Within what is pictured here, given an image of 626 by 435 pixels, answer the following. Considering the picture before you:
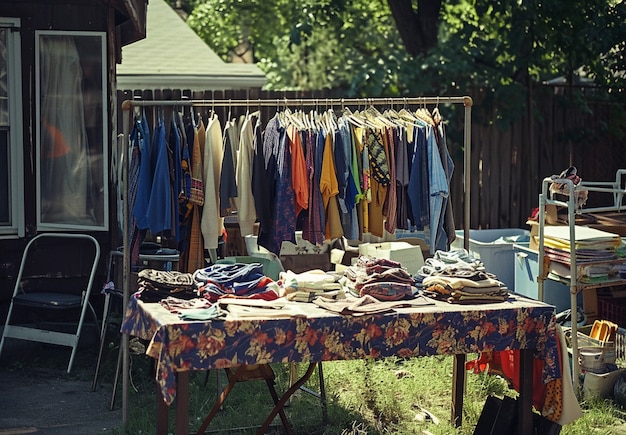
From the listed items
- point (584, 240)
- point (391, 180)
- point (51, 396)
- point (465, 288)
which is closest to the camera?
point (465, 288)

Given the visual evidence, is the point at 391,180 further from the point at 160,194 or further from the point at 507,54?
the point at 507,54

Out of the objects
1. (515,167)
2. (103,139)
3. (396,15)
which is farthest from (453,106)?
(103,139)

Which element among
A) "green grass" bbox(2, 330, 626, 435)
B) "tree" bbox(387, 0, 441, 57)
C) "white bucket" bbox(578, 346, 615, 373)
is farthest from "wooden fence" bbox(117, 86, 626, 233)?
"white bucket" bbox(578, 346, 615, 373)

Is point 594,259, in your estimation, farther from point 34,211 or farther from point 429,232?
point 34,211

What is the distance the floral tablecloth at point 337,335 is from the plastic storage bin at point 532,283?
2080 mm

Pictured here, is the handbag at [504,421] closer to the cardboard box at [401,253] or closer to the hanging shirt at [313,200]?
the hanging shirt at [313,200]

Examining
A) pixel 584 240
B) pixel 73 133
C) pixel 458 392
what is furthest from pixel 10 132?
pixel 584 240

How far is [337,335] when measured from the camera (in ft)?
17.1

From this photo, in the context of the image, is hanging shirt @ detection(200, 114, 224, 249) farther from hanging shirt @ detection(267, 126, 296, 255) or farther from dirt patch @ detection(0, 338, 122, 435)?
dirt patch @ detection(0, 338, 122, 435)

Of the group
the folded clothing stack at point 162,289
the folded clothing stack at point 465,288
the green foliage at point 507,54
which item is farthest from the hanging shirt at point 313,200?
the green foliage at point 507,54

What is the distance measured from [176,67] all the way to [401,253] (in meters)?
7.33

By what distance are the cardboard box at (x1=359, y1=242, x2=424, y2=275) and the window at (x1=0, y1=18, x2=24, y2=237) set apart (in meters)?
3.05

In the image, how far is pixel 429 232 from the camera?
22.5 feet

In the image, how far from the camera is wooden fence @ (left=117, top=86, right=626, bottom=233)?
11.4m
